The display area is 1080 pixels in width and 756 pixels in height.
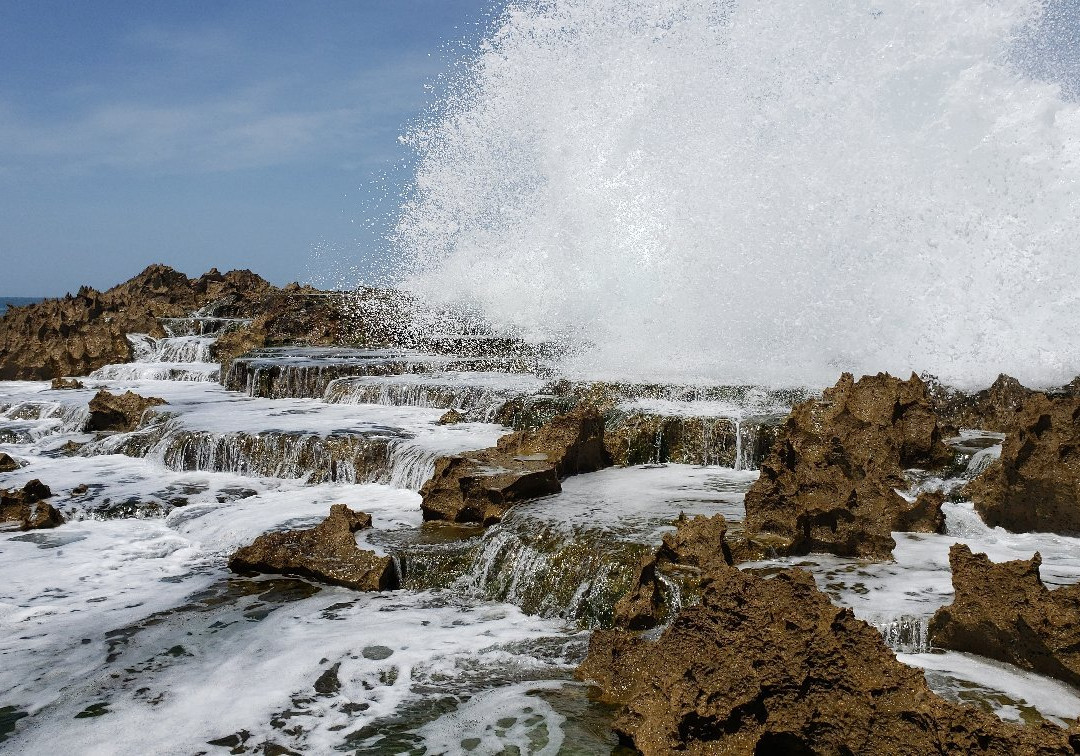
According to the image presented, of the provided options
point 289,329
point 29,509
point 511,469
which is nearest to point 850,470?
point 511,469

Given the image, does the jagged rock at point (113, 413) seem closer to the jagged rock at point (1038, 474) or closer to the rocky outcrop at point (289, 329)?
the rocky outcrop at point (289, 329)

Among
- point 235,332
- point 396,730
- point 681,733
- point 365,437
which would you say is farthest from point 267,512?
point 235,332

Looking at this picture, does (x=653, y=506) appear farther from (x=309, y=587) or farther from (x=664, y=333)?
(x=664, y=333)

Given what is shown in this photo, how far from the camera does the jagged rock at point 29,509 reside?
828cm

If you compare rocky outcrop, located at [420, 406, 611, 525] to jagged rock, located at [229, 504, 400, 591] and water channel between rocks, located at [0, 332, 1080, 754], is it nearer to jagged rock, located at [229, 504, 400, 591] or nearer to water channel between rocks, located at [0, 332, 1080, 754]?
water channel between rocks, located at [0, 332, 1080, 754]

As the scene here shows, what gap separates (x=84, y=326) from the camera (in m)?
21.4

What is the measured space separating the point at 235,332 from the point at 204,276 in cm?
1020

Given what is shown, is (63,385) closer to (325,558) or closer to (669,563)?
(325,558)

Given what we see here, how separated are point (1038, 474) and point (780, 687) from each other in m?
4.21

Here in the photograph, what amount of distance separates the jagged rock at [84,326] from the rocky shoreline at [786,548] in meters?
9.05

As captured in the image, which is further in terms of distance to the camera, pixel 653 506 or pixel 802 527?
pixel 653 506

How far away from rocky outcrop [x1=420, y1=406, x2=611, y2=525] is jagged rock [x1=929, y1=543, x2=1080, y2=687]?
3.67 m

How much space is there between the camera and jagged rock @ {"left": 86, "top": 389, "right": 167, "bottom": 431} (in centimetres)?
1245

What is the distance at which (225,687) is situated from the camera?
475 centimetres
